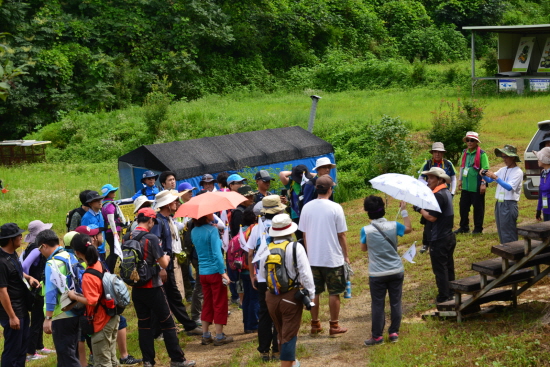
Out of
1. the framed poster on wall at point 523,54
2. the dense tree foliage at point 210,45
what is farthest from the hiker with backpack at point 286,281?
the dense tree foliage at point 210,45

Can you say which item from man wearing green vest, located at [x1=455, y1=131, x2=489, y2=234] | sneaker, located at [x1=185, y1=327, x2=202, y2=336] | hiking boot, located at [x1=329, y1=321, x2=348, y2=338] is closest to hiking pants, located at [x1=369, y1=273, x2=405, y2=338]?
hiking boot, located at [x1=329, y1=321, x2=348, y2=338]

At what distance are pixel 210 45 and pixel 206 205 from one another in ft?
108

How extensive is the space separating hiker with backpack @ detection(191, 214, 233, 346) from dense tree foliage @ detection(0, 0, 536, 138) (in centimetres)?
2314

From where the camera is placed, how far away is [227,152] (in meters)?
15.4

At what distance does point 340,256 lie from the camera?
6863 mm

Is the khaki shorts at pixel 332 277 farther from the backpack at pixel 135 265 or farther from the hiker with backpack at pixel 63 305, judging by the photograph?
the hiker with backpack at pixel 63 305

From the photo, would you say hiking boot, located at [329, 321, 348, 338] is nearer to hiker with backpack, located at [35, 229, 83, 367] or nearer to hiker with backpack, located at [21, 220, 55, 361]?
hiker with backpack, located at [35, 229, 83, 367]

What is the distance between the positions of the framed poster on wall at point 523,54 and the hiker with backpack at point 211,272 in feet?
77.9

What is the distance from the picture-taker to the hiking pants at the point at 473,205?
10266 mm

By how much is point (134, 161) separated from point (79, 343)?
8066 millimetres

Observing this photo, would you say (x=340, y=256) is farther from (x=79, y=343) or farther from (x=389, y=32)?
(x=389, y=32)

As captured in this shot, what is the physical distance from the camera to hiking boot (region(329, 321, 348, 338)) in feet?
23.2

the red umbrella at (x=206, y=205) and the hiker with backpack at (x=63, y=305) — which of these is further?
the red umbrella at (x=206, y=205)

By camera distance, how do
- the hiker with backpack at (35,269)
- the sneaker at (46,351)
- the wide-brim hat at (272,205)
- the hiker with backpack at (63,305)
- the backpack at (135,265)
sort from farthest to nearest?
1. the sneaker at (46,351)
2. the hiker with backpack at (35,269)
3. the wide-brim hat at (272,205)
4. the backpack at (135,265)
5. the hiker with backpack at (63,305)
